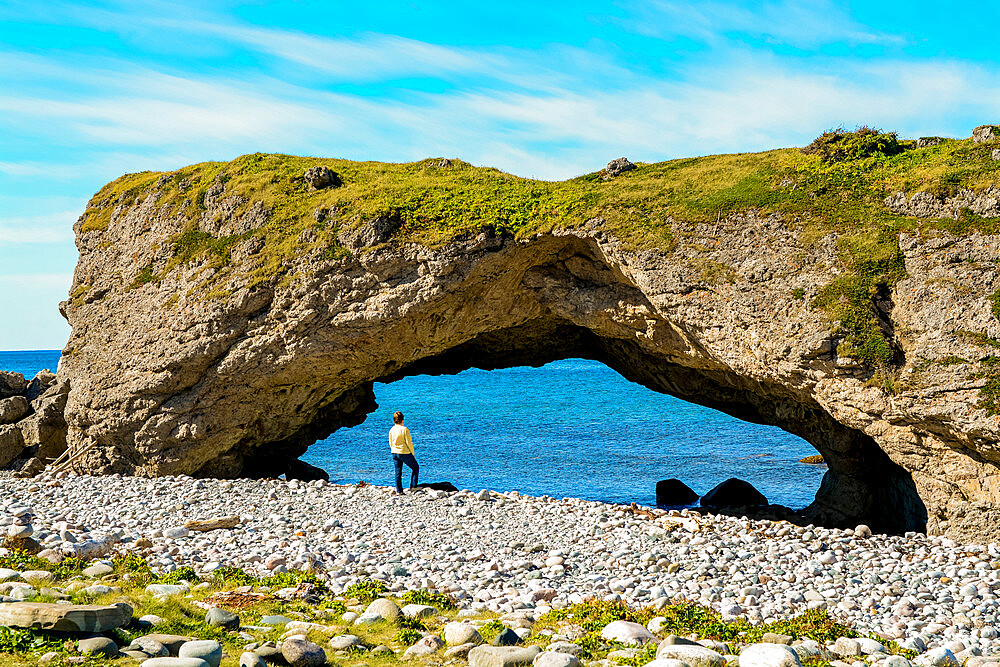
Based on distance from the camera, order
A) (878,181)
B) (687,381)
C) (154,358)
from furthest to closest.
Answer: (687,381)
(154,358)
(878,181)

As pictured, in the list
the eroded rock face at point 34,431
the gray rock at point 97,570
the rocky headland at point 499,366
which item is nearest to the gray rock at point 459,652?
the rocky headland at point 499,366

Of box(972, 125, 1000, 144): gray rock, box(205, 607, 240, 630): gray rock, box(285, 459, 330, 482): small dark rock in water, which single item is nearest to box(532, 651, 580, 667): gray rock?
box(205, 607, 240, 630): gray rock

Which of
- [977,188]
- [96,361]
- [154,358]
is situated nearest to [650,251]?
[977,188]

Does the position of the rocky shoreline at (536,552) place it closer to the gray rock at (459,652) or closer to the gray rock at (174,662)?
the gray rock at (459,652)

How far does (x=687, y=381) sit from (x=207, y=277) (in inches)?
581

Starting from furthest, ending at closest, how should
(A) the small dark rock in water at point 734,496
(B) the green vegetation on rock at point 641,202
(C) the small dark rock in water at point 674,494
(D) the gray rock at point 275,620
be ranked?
(C) the small dark rock in water at point 674,494 < (A) the small dark rock in water at point 734,496 < (B) the green vegetation on rock at point 641,202 < (D) the gray rock at point 275,620

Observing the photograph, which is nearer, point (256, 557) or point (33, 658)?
point (33, 658)

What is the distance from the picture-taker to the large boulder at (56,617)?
8164mm

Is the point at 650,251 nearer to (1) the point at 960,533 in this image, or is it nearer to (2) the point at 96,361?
(1) the point at 960,533

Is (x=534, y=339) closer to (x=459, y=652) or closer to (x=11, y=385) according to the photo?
(x=459, y=652)

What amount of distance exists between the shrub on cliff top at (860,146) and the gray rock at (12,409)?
78.4 feet

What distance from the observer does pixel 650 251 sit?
18.5m

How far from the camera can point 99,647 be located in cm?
795

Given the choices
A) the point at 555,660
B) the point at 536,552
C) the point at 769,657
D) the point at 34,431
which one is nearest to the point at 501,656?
the point at 555,660
